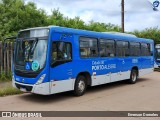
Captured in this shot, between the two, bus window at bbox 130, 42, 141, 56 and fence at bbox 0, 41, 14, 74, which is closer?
fence at bbox 0, 41, 14, 74

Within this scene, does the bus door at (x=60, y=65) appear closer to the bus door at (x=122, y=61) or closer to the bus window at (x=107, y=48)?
the bus window at (x=107, y=48)

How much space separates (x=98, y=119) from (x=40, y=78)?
113 inches

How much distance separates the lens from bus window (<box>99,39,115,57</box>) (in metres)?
12.8

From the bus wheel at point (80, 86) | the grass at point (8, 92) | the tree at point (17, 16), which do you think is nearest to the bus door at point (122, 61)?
the bus wheel at point (80, 86)

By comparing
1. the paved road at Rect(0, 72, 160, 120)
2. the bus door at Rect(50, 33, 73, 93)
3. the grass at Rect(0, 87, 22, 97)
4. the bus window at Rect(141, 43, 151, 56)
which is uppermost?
the bus window at Rect(141, 43, 151, 56)

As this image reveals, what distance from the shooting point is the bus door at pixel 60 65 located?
9.81m

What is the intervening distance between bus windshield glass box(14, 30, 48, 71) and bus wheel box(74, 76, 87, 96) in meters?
2.04

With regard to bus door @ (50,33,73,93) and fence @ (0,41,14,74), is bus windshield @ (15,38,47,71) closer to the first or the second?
bus door @ (50,33,73,93)

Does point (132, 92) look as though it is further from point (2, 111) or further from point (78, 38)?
point (2, 111)

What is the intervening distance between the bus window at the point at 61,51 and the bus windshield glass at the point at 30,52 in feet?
1.16

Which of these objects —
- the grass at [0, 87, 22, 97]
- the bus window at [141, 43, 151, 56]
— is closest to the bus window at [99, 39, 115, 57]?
the bus window at [141, 43, 151, 56]

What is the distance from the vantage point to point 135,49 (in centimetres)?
1600

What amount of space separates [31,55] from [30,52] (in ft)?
0.47

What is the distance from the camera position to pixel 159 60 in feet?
90.8
